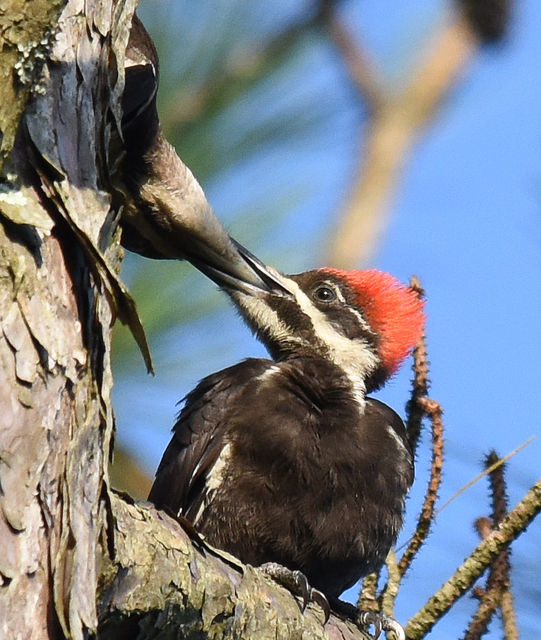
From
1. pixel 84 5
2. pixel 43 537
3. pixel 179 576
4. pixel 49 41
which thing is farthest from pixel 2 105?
pixel 179 576

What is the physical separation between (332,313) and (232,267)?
0.41 metres

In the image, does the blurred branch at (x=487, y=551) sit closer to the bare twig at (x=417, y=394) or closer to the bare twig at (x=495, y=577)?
the bare twig at (x=495, y=577)

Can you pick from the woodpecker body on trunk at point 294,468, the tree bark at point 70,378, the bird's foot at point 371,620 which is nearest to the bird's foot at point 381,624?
the bird's foot at point 371,620

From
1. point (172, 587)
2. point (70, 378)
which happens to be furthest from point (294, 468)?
point (70, 378)

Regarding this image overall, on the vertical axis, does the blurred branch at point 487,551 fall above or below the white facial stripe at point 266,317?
below

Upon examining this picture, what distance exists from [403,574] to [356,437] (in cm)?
52

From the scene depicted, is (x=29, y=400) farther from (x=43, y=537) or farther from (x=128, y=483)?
(x=128, y=483)

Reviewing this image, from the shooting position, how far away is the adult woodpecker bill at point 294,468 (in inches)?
133

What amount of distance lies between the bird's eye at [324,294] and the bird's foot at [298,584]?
107cm

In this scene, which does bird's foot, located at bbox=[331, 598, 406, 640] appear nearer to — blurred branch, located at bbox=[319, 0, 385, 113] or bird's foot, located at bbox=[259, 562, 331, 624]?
bird's foot, located at bbox=[259, 562, 331, 624]

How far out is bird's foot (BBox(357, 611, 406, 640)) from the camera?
9.47 feet

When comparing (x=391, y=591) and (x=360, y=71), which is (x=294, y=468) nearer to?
(x=391, y=591)

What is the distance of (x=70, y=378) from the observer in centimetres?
213

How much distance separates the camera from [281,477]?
3.37 metres
